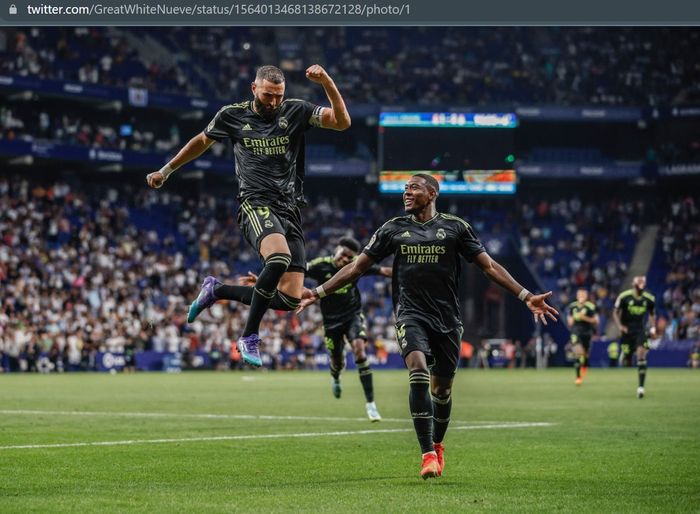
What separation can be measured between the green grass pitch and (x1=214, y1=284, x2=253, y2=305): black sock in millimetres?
1787

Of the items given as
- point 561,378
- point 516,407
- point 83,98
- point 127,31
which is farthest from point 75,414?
point 127,31

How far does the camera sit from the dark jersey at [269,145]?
12688mm

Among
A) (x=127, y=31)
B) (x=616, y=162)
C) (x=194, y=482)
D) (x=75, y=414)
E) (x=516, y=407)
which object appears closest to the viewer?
(x=194, y=482)

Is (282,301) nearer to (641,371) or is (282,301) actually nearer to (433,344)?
(433,344)

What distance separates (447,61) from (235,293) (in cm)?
5623

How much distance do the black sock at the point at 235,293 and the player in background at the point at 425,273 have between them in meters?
1.16

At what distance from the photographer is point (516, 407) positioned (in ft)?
81.9

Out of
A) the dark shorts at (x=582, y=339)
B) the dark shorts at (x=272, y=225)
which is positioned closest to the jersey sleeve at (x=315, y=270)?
the dark shorts at (x=272, y=225)

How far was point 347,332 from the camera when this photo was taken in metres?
22.2

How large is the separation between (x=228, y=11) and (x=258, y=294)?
1451 cm

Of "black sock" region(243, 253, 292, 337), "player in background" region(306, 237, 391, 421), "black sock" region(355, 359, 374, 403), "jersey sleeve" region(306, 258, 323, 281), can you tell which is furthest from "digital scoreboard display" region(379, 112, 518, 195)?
"black sock" region(243, 253, 292, 337)

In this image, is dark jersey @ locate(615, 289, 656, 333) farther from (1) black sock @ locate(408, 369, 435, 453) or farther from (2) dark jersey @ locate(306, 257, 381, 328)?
(1) black sock @ locate(408, 369, 435, 453)

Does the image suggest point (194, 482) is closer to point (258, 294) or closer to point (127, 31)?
point (258, 294)

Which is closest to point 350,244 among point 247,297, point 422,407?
point 247,297
